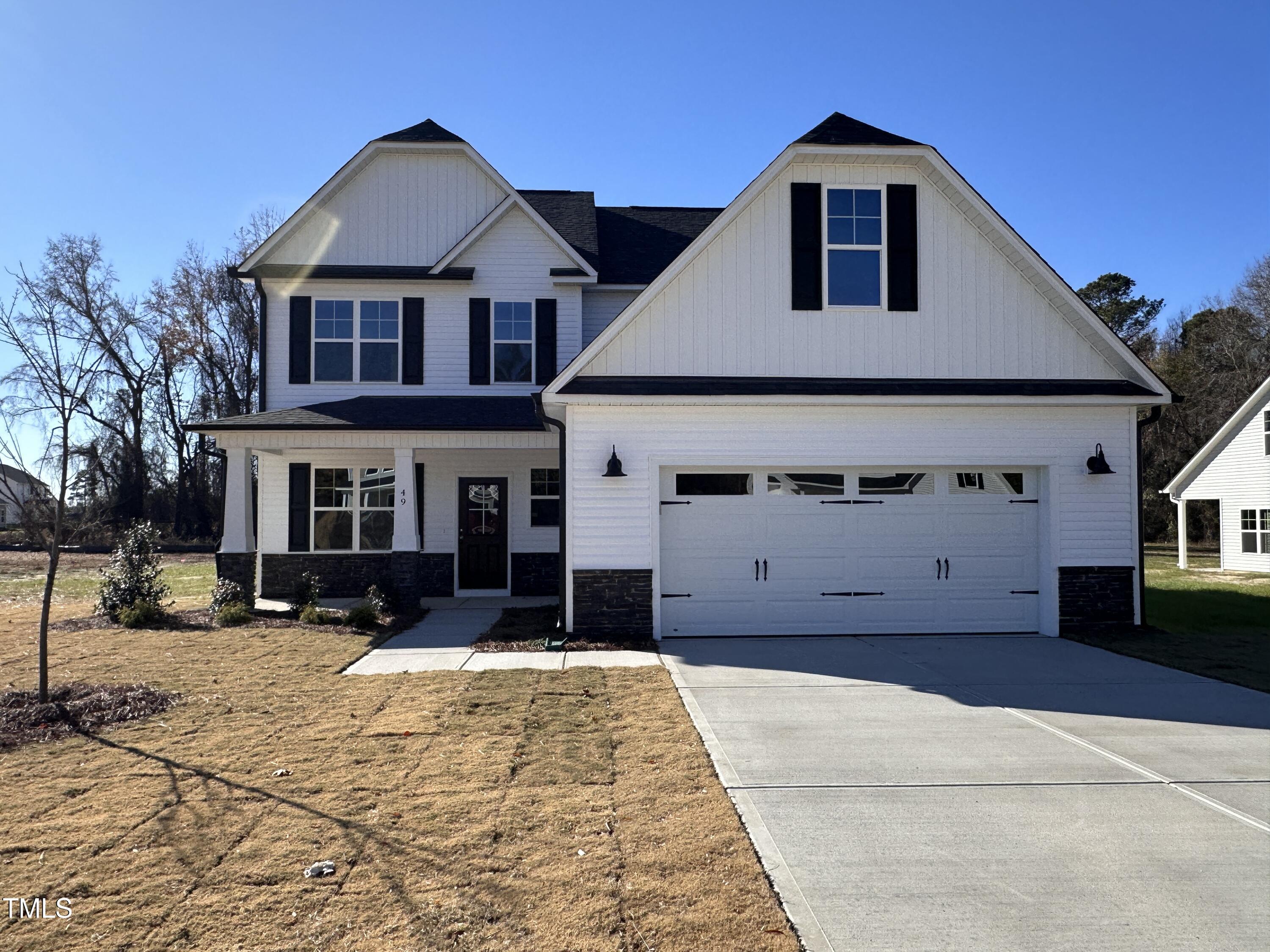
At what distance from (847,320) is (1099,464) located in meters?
3.93

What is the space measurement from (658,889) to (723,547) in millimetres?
7271

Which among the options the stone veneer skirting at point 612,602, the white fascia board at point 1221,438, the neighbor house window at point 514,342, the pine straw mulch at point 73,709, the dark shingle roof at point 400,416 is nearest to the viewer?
the pine straw mulch at point 73,709

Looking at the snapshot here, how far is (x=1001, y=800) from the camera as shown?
5.01 m

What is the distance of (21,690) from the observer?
25.6 ft

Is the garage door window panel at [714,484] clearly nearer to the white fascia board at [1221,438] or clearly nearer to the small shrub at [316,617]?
the small shrub at [316,617]

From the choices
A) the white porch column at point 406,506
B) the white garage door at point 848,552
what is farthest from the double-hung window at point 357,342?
the white garage door at point 848,552

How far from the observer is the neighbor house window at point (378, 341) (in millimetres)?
15633

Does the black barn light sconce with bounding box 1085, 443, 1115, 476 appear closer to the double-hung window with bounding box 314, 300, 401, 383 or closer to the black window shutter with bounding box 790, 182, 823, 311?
the black window shutter with bounding box 790, 182, 823, 311

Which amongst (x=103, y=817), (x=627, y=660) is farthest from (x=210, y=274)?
(x=103, y=817)

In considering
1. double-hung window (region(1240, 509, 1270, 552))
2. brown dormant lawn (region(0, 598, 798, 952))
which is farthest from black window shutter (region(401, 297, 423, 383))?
double-hung window (region(1240, 509, 1270, 552))

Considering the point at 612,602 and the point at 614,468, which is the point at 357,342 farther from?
the point at 612,602

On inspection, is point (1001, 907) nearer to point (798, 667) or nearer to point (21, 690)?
point (798, 667)

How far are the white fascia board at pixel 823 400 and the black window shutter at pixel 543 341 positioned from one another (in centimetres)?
521

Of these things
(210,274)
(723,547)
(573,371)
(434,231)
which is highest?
(210,274)
